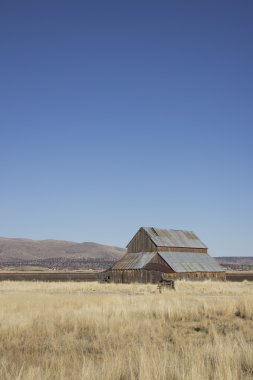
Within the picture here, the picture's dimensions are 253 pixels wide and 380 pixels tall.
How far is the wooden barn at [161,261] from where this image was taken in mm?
53406

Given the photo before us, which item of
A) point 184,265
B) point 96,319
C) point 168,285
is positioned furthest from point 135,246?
point 96,319

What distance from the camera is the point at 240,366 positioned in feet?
26.8

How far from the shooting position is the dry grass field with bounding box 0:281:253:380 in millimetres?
7680

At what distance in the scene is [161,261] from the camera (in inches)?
2154

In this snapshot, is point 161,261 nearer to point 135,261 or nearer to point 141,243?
point 135,261

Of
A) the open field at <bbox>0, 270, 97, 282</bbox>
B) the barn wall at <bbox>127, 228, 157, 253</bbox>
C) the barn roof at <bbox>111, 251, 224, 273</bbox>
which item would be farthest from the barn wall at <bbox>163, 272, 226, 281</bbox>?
the open field at <bbox>0, 270, 97, 282</bbox>

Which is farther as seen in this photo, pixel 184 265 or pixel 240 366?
pixel 184 265

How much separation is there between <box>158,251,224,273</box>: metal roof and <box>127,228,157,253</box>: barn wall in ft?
6.37

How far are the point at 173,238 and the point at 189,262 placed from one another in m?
5.23

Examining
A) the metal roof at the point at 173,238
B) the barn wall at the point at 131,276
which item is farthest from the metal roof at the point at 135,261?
the metal roof at the point at 173,238

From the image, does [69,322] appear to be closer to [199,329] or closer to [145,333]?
[145,333]

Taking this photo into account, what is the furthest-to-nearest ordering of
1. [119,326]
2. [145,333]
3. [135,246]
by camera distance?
[135,246] < [119,326] < [145,333]

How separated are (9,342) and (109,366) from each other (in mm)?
4551

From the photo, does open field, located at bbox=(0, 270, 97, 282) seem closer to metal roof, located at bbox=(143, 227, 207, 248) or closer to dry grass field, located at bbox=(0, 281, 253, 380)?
metal roof, located at bbox=(143, 227, 207, 248)
